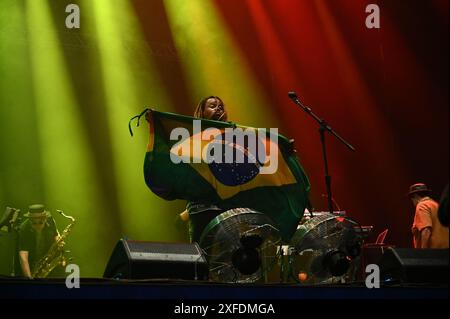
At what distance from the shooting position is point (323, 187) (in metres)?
7.54

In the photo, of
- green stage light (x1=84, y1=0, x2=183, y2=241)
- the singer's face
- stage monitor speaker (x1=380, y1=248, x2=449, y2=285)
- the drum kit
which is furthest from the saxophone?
stage monitor speaker (x1=380, y1=248, x2=449, y2=285)

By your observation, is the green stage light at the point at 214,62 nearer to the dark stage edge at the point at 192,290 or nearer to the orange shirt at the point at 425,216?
the orange shirt at the point at 425,216

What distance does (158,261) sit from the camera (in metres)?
3.27

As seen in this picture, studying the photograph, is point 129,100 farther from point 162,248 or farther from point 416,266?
point 416,266

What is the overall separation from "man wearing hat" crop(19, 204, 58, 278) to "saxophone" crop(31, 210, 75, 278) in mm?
89

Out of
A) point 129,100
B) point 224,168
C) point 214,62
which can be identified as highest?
point 214,62

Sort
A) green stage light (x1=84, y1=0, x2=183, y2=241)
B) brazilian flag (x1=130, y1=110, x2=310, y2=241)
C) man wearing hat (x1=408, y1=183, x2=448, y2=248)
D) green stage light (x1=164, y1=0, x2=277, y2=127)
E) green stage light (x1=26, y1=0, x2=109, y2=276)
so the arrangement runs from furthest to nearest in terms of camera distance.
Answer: green stage light (x1=164, y1=0, x2=277, y2=127), green stage light (x1=84, y1=0, x2=183, y2=241), green stage light (x1=26, y1=0, x2=109, y2=276), man wearing hat (x1=408, y1=183, x2=448, y2=248), brazilian flag (x1=130, y1=110, x2=310, y2=241)

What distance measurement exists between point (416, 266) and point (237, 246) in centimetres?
105

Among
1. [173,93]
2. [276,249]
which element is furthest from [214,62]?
[276,249]

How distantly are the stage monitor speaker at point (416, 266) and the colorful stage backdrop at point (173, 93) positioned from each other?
2.98 m

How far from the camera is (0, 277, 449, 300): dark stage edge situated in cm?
274

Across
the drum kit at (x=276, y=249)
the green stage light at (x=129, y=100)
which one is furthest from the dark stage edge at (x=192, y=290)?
the green stage light at (x=129, y=100)

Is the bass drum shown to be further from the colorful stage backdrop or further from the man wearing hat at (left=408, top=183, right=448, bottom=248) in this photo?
the colorful stage backdrop
